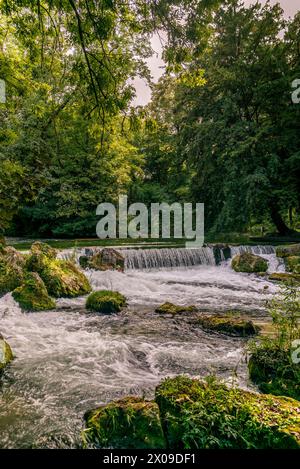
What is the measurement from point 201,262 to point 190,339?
8995 mm

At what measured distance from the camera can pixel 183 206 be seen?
916 inches

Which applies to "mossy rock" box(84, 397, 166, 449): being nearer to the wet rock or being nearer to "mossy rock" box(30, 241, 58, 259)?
"mossy rock" box(30, 241, 58, 259)

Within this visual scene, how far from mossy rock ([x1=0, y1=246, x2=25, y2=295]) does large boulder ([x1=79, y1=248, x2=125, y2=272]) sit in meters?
2.80

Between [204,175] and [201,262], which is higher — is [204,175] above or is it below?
above

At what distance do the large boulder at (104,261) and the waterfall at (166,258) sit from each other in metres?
0.74

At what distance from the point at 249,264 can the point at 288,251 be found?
2.30 meters

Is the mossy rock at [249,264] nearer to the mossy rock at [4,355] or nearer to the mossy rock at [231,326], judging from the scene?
the mossy rock at [231,326]

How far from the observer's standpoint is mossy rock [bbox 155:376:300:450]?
93.0 inches

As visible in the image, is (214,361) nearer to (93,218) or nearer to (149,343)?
(149,343)

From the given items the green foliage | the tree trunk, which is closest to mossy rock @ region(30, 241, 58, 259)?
the green foliage

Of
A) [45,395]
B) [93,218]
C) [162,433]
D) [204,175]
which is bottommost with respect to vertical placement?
[45,395]


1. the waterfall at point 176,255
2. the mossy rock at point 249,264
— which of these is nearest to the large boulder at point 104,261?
the waterfall at point 176,255
